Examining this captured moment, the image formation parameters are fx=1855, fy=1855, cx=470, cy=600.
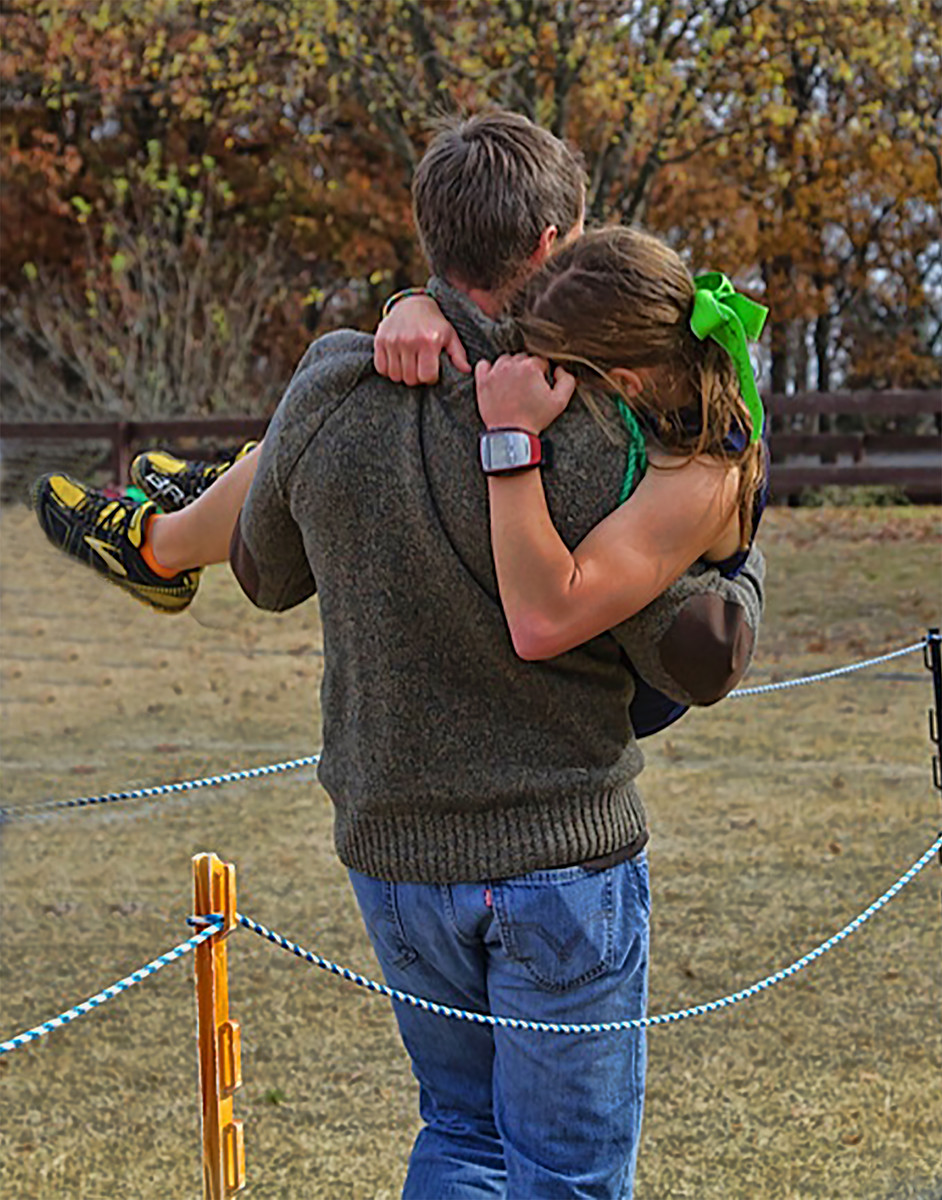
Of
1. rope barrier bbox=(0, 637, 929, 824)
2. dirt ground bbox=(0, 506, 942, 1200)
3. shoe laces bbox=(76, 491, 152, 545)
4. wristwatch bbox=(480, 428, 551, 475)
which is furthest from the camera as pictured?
dirt ground bbox=(0, 506, 942, 1200)

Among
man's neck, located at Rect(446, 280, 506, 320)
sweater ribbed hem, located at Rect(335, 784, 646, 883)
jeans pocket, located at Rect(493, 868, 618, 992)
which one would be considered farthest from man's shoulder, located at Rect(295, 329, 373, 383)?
jeans pocket, located at Rect(493, 868, 618, 992)

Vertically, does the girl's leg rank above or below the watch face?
below

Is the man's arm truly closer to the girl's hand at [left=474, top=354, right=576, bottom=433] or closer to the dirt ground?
the girl's hand at [left=474, top=354, right=576, bottom=433]

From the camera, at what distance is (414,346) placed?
Answer: 7.05 ft

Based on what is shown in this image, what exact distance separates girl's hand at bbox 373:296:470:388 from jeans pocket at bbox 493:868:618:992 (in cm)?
61

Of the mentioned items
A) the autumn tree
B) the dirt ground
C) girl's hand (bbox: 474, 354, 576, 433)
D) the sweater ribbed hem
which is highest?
the autumn tree

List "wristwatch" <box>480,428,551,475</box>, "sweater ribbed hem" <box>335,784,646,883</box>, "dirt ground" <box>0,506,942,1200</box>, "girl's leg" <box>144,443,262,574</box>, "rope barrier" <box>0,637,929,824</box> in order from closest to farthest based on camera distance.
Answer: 1. "wristwatch" <box>480,428,551,475</box>
2. "sweater ribbed hem" <box>335,784,646,883</box>
3. "girl's leg" <box>144,443,262,574</box>
4. "rope barrier" <box>0,637,929,824</box>
5. "dirt ground" <box>0,506,942,1200</box>

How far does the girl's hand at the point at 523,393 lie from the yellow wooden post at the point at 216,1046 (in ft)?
1.99

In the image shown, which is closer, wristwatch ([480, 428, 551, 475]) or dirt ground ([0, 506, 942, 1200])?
wristwatch ([480, 428, 551, 475])

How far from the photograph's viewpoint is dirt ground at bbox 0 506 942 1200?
390cm

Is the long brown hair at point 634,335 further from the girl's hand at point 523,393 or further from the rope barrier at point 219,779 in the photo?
the rope barrier at point 219,779

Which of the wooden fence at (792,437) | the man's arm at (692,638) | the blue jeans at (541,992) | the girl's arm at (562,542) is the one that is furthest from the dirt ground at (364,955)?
the wooden fence at (792,437)

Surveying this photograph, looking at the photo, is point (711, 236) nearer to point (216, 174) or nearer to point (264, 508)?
point (216, 174)

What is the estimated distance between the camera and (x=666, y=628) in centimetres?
216
